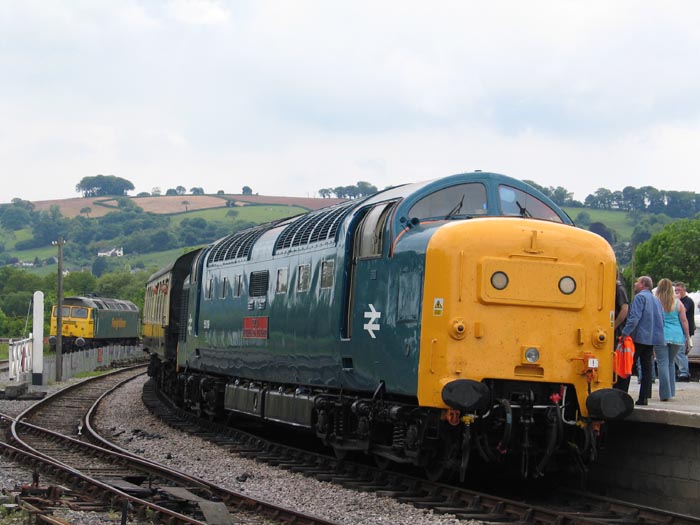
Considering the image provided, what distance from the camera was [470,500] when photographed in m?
11.2

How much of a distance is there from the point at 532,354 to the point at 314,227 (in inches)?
186

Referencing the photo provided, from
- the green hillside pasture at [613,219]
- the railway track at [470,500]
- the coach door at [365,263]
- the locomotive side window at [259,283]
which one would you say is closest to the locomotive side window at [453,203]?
the coach door at [365,263]

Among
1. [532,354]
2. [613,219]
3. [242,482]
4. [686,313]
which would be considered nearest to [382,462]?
[242,482]

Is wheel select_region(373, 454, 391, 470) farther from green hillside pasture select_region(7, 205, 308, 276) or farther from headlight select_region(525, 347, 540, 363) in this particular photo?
green hillside pasture select_region(7, 205, 308, 276)

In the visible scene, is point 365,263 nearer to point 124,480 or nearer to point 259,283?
point 124,480

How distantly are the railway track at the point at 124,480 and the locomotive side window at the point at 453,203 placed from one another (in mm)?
3827

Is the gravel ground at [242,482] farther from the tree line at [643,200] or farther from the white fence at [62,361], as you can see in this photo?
the tree line at [643,200]

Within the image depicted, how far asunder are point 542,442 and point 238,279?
8.22m

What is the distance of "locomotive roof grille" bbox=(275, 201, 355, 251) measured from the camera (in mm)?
14305

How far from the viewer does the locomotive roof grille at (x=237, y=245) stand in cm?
1855

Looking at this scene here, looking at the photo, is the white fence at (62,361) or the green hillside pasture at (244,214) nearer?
the white fence at (62,361)

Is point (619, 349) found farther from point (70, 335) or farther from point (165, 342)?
point (70, 335)

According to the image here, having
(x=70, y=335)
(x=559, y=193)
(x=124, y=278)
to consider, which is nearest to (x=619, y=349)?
(x=70, y=335)

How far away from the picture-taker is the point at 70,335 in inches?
2212
